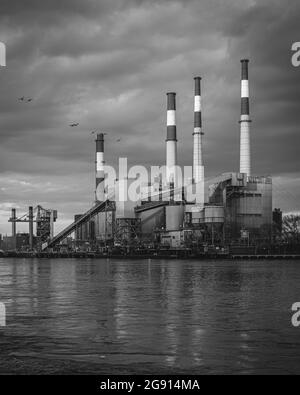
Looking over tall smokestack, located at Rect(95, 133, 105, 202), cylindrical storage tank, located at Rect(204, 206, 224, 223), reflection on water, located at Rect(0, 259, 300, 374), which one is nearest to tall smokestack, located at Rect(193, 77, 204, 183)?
cylindrical storage tank, located at Rect(204, 206, 224, 223)

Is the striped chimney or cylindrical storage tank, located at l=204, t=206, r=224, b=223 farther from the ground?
the striped chimney

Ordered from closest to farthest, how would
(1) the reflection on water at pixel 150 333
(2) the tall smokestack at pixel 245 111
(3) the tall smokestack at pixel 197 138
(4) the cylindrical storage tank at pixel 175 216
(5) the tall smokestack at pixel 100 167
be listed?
(1) the reflection on water at pixel 150 333 → (2) the tall smokestack at pixel 245 111 → (3) the tall smokestack at pixel 197 138 → (4) the cylindrical storage tank at pixel 175 216 → (5) the tall smokestack at pixel 100 167

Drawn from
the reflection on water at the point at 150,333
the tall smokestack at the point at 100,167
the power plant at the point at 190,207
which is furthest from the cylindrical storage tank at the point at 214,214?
the reflection on water at the point at 150,333

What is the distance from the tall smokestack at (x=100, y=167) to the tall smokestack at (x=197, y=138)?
2416 centimetres

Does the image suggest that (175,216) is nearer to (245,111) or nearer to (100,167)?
(100,167)

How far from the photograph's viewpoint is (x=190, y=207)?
107 m

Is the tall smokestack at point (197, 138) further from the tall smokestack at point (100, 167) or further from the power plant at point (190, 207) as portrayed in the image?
the tall smokestack at point (100, 167)

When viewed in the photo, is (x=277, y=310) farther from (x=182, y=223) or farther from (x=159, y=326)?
(x=182, y=223)

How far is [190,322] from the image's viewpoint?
77.6ft

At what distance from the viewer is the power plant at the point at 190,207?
101 m

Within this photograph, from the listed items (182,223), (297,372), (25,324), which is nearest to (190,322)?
(25,324)

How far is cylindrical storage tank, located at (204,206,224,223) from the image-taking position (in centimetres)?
10144

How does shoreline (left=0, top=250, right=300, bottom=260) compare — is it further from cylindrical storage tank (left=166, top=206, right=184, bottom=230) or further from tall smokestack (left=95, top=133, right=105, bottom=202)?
tall smokestack (left=95, top=133, right=105, bottom=202)

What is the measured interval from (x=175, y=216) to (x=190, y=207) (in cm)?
478
